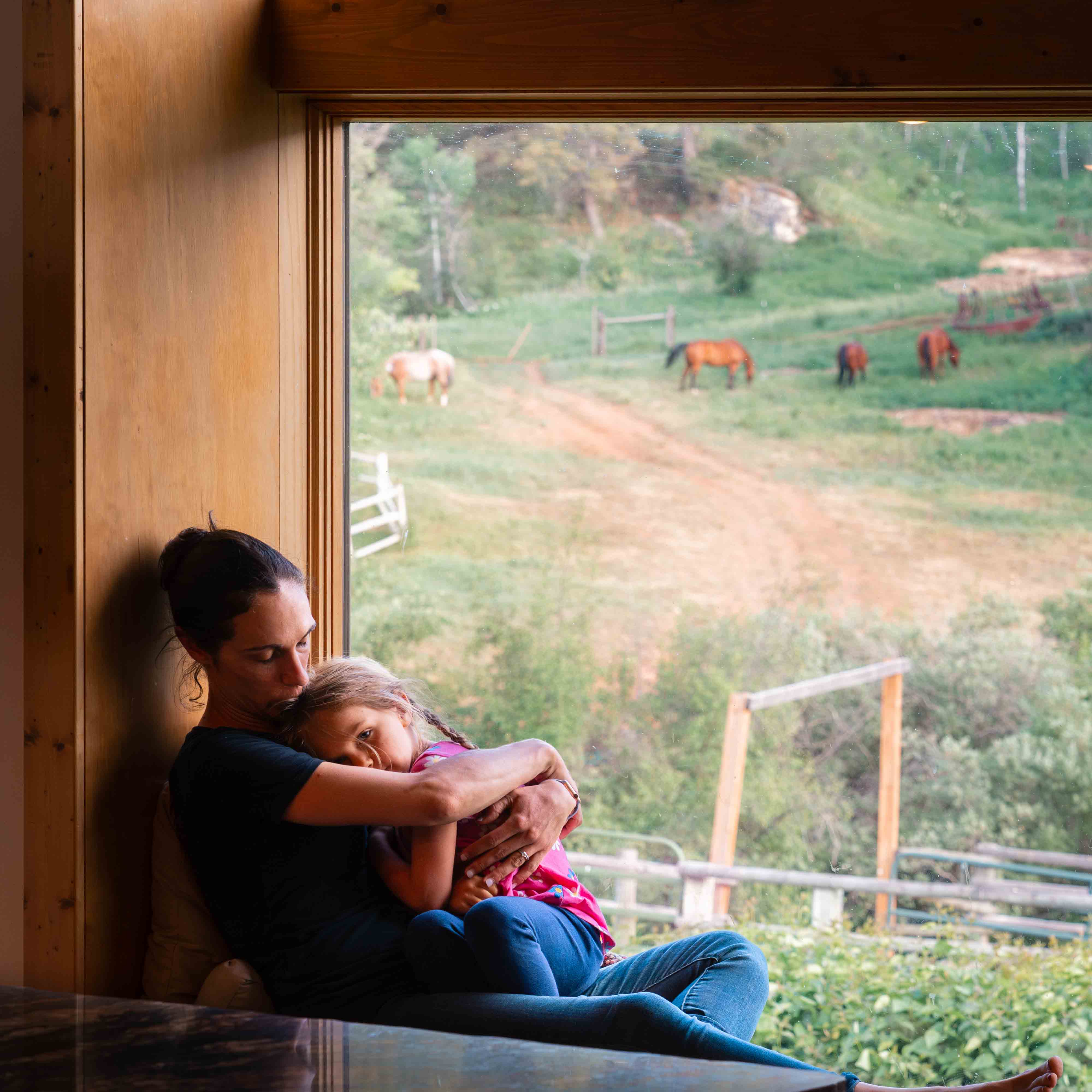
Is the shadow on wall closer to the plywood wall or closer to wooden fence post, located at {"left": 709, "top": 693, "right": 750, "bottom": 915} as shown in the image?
the plywood wall

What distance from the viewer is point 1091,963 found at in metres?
2.58

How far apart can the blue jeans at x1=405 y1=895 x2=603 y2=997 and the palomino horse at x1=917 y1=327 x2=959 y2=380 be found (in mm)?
1604

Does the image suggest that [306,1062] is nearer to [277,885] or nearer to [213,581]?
[277,885]

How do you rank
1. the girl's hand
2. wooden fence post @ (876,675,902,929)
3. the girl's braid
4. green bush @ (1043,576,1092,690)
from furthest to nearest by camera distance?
wooden fence post @ (876,675,902,929) → green bush @ (1043,576,1092,690) → the girl's braid → the girl's hand

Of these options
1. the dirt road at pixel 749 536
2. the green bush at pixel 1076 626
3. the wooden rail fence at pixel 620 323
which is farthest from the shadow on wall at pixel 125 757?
the green bush at pixel 1076 626

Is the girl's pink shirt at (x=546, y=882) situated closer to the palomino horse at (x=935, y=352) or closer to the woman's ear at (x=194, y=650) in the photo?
the woman's ear at (x=194, y=650)

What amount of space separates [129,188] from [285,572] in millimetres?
638

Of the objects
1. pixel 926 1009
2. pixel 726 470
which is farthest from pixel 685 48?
pixel 926 1009

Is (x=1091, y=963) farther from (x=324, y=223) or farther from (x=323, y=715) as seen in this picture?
(x=324, y=223)

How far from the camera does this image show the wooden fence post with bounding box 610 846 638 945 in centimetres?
274

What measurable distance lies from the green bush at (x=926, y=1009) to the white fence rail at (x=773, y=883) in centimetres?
12

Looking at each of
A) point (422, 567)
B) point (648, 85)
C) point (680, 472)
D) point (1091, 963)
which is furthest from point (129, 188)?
point (1091, 963)

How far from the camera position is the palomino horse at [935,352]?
2.60 meters

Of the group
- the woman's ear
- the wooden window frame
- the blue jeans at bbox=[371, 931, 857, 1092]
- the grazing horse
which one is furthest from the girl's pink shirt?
the grazing horse
